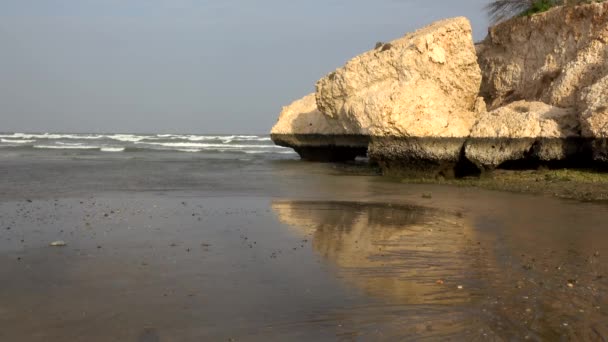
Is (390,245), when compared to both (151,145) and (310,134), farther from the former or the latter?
(151,145)

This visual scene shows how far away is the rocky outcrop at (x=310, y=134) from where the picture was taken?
22469 millimetres

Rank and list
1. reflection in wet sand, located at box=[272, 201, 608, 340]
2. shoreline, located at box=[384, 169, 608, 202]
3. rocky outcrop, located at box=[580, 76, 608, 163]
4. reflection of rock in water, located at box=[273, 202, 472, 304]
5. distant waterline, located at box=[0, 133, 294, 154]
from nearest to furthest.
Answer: reflection in wet sand, located at box=[272, 201, 608, 340] → reflection of rock in water, located at box=[273, 202, 472, 304] → shoreline, located at box=[384, 169, 608, 202] → rocky outcrop, located at box=[580, 76, 608, 163] → distant waterline, located at box=[0, 133, 294, 154]

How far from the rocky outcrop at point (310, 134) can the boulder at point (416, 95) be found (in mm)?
3884

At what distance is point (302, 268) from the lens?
632 cm

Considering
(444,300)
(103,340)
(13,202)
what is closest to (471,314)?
(444,300)

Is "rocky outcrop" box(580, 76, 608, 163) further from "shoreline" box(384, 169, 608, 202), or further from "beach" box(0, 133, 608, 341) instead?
"beach" box(0, 133, 608, 341)

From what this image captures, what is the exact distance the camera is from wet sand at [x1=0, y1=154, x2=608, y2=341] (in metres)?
4.57

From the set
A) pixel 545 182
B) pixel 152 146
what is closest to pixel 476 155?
pixel 545 182

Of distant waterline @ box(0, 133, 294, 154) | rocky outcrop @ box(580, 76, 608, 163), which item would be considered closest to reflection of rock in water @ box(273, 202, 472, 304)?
rocky outcrop @ box(580, 76, 608, 163)

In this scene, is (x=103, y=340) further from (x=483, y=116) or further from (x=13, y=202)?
(x=483, y=116)

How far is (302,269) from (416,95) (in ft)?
33.9

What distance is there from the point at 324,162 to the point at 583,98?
11.6 meters

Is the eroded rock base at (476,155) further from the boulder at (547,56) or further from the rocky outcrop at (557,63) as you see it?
the boulder at (547,56)

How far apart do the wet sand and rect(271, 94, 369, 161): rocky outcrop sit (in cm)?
1051
